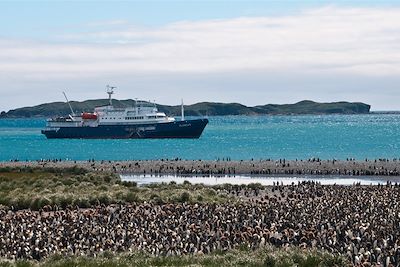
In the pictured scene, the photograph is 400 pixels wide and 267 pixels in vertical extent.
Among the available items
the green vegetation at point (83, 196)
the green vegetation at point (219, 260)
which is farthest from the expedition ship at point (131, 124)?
the green vegetation at point (219, 260)

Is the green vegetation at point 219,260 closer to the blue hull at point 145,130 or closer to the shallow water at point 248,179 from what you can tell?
the shallow water at point 248,179

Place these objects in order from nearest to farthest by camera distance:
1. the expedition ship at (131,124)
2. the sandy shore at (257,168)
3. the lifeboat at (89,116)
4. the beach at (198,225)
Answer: the beach at (198,225)
the sandy shore at (257,168)
the expedition ship at (131,124)
the lifeboat at (89,116)

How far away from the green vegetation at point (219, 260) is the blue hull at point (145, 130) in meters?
120

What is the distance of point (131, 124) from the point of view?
142375mm

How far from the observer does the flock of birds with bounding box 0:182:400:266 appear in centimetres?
2374

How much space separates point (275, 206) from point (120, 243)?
11.4m

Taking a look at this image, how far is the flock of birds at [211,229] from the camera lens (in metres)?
23.7

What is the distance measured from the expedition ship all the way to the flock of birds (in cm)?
10414

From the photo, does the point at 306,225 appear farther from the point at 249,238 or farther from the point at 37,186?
the point at 37,186

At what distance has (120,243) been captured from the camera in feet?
81.8

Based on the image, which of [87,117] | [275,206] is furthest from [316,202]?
[87,117]

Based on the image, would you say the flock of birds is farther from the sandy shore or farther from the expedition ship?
the expedition ship

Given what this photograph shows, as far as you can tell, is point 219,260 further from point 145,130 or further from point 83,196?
point 145,130

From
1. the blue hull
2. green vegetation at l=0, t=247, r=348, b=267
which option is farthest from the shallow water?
the blue hull
